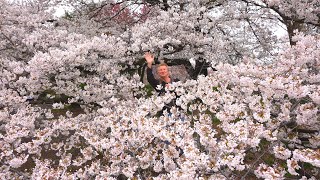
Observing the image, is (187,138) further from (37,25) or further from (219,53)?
(37,25)

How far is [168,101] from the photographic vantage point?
4812 millimetres

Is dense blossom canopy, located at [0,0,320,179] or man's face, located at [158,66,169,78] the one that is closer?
dense blossom canopy, located at [0,0,320,179]

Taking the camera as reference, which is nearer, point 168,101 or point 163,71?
point 168,101

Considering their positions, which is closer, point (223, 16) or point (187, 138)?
point (187, 138)

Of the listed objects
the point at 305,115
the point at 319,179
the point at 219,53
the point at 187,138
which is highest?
the point at 305,115

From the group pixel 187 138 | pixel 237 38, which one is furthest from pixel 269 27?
pixel 187 138

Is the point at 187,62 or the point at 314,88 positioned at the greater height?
the point at 314,88

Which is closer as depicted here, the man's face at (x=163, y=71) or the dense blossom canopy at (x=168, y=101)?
the dense blossom canopy at (x=168, y=101)

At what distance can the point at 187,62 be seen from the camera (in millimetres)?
8555

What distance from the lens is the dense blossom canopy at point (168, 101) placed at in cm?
359

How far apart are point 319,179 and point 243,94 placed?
1832 millimetres

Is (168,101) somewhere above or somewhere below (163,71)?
below

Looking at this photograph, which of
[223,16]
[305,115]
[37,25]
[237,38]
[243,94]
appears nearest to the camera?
[305,115]

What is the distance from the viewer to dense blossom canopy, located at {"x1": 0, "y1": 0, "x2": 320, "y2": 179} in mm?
3586
